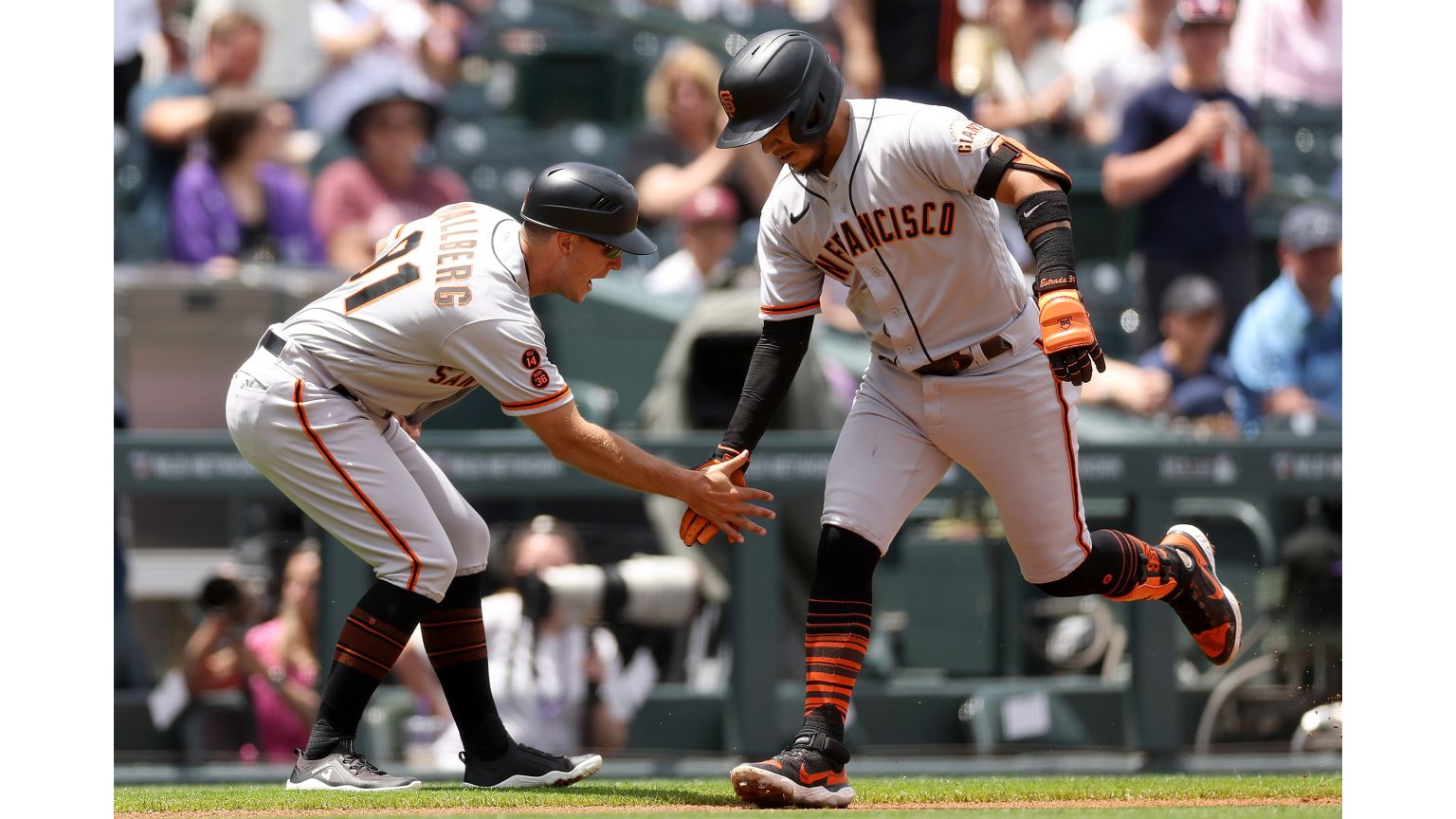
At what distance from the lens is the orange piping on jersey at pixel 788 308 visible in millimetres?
4145

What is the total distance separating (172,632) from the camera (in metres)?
6.19

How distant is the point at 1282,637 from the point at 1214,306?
1454 millimetres

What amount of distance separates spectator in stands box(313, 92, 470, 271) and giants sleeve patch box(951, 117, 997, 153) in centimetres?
432

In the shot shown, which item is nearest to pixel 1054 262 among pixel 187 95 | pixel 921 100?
pixel 921 100

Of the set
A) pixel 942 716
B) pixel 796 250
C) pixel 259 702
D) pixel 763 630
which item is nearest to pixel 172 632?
pixel 259 702

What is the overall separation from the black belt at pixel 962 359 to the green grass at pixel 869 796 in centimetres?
100

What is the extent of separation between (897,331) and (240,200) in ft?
14.9

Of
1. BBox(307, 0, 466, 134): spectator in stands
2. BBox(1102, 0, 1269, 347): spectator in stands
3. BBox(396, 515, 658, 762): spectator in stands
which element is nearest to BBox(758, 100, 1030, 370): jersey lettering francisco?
BBox(396, 515, 658, 762): spectator in stands

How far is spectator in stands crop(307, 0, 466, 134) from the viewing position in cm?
840

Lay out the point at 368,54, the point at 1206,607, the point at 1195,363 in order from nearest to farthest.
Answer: the point at 1206,607 → the point at 1195,363 → the point at 368,54

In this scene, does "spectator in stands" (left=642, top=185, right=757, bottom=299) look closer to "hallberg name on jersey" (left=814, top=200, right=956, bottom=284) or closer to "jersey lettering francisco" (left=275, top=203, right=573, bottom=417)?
"jersey lettering francisco" (left=275, top=203, right=573, bottom=417)

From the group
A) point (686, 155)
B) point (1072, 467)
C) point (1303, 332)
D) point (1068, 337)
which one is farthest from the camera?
point (686, 155)

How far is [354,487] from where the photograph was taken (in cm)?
404

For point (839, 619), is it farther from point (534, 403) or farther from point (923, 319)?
point (534, 403)
